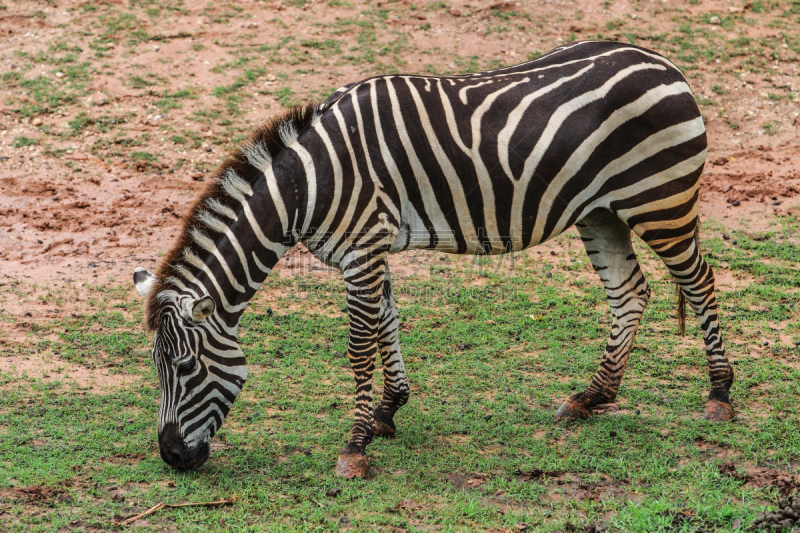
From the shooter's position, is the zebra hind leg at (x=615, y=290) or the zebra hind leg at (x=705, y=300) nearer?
the zebra hind leg at (x=705, y=300)

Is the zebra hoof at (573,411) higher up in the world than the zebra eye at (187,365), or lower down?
lower down

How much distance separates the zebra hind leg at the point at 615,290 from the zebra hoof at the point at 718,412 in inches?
31.5

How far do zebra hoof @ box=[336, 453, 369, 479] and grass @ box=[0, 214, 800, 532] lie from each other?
3.3 inches

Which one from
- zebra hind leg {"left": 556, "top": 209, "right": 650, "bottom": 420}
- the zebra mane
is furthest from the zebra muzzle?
zebra hind leg {"left": 556, "top": 209, "right": 650, "bottom": 420}

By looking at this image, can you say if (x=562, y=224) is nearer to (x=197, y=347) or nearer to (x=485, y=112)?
(x=485, y=112)

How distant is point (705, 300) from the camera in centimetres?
642

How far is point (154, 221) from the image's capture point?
10.5 metres

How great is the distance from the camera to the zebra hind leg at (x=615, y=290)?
670cm

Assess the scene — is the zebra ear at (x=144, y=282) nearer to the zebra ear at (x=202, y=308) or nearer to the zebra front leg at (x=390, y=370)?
the zebra ear at (x=202, y=308)

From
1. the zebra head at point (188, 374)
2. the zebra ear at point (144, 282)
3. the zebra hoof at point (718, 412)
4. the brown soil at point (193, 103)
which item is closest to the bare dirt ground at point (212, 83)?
the brown soil at point (193, 103)

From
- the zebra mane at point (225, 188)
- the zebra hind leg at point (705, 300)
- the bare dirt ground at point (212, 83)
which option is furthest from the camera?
the bare dirt ground at point (212, 83)

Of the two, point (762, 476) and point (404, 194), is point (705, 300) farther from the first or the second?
point (404, 194)

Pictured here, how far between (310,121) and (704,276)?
368 cm

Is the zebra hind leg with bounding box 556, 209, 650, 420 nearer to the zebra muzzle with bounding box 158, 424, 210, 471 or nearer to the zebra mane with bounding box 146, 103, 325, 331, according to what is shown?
the zebra mane with bounding box 146, 103, 325, 331
